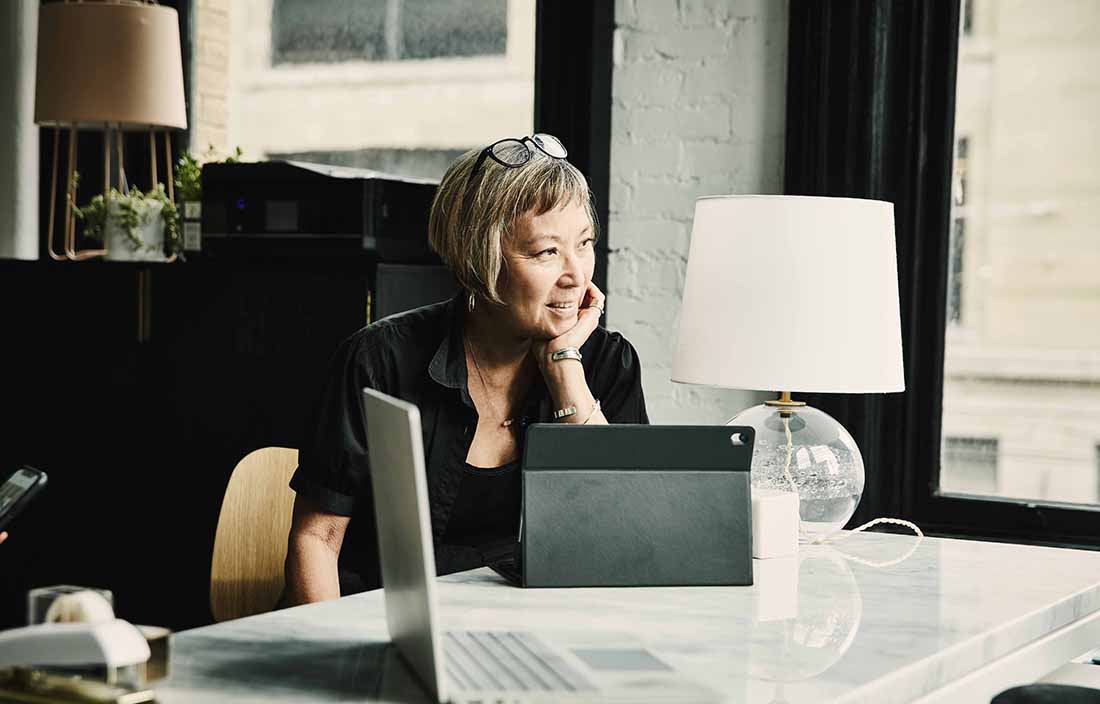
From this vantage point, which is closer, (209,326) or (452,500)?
(452,500)

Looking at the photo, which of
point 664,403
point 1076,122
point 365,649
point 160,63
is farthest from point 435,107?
point 365,649

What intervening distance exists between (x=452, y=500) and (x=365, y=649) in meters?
0.70

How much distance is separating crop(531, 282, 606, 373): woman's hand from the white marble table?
18.0 inches

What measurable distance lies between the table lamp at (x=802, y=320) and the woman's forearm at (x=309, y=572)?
0.60 metres

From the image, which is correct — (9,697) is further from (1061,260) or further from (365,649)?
(1061,260)

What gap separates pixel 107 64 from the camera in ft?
11.1

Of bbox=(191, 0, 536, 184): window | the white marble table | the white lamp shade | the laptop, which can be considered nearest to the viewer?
the laptop

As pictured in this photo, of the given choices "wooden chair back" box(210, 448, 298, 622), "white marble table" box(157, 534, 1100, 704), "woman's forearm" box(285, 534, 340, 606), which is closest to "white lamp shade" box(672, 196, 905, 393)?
"white marble table" box(157, 534, 1100, 704)

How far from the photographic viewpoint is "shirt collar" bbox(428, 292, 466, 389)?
2020 mm

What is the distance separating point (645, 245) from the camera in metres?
3.10

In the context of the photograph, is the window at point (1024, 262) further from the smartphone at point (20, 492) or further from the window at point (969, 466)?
the smartphone at point (20, 492)

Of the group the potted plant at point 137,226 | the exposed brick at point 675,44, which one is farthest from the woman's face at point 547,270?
the potted plant at point 137,226

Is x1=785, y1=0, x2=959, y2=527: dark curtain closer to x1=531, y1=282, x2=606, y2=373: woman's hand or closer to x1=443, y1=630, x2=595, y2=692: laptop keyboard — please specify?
x1=531, y1=282, x2=606, y2=373: woman's hand

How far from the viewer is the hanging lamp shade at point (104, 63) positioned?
3.37 metres
